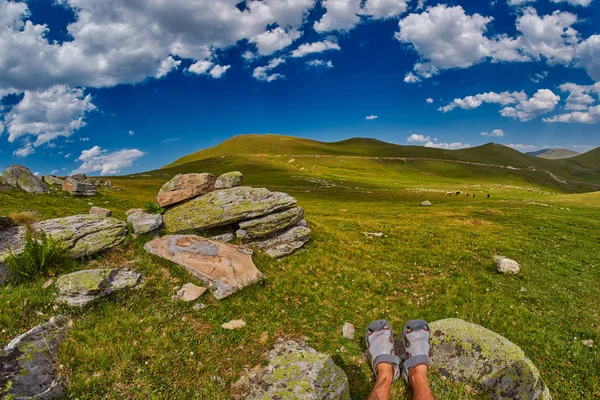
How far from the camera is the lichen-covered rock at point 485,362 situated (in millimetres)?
8836

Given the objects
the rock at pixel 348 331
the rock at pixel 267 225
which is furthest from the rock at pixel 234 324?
the rock at pixel 267 225

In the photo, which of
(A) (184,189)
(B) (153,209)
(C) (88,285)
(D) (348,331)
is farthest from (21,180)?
(D) (348,331)

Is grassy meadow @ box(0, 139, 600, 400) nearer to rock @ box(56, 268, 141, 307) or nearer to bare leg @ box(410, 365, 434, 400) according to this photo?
rock @ box(56, 268, 141, 307)

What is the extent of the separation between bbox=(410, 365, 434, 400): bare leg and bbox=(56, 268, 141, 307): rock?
11433 mm

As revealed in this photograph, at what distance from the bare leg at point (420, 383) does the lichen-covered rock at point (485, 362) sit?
881mm

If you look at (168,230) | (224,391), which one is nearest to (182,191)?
(168,230)

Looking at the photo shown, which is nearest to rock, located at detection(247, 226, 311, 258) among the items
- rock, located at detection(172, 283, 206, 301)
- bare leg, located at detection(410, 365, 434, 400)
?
rock, located at detection(172, 283, 206, 301)

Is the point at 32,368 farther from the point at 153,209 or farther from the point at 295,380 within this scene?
the point at 153,209

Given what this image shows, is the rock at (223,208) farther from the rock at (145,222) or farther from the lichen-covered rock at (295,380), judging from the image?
the lichen-covered rock at (295,380)

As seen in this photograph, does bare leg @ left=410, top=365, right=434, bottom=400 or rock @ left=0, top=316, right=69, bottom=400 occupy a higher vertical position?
rock @ left=0, top=316, right=69, bottom=400

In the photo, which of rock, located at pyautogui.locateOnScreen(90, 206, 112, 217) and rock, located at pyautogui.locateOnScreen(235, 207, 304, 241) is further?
rock, located at pyautogui.locateOnScreen(90, 206, 112, 217)

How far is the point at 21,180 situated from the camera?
3288cm

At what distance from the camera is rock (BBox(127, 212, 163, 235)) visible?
1656 cm

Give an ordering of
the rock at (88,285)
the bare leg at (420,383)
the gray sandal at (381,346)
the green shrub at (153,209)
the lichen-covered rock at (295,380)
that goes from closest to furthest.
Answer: the lichen-covered rock at (295,380), the bare leg at (420,383), the gray sandal at (381,346), the rock at (88,285), the green shrub at (153,209)
